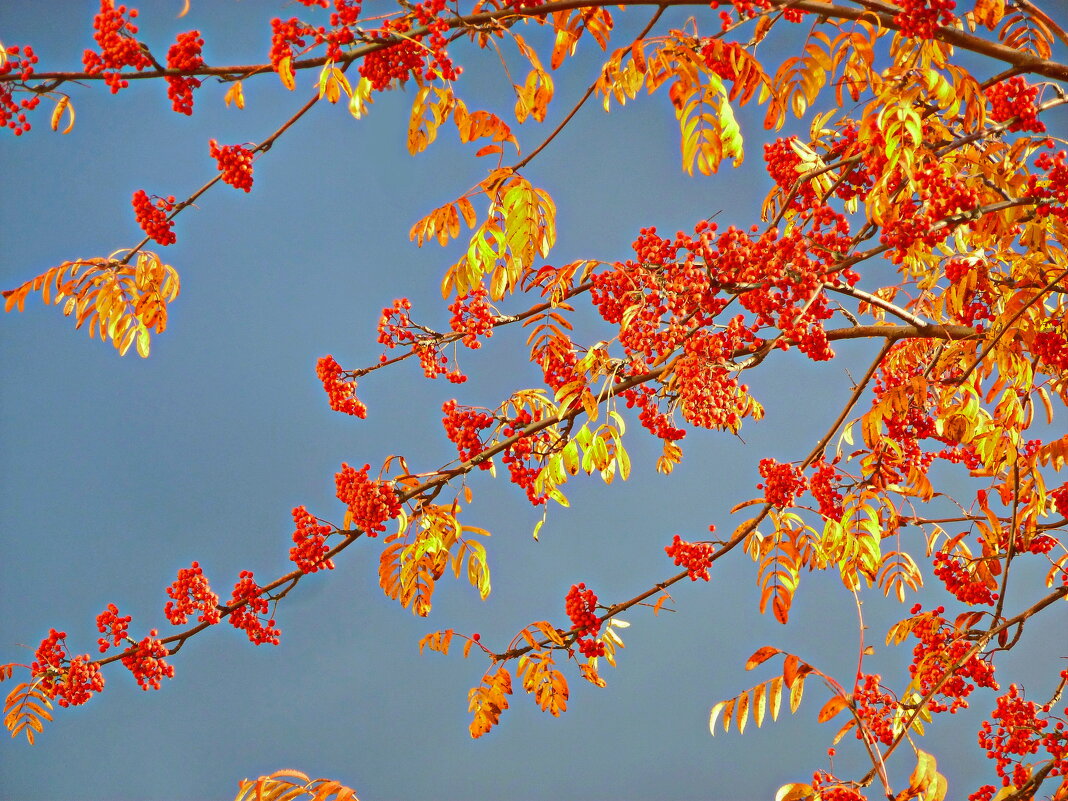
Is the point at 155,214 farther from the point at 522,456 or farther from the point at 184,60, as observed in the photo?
the point at 522,456

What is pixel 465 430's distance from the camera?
6.63ft

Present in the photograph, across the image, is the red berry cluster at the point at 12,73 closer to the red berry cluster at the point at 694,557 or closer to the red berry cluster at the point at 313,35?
the red berry cluster at the point at 313,35

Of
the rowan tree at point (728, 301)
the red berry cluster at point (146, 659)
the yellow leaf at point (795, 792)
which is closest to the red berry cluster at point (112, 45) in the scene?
the rowan tree at point (728, 301)

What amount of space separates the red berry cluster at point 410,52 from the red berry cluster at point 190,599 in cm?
111

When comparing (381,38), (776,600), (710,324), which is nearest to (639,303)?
(710,324)

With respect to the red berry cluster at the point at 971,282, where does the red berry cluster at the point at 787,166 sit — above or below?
above

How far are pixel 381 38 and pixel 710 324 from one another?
0.79 m

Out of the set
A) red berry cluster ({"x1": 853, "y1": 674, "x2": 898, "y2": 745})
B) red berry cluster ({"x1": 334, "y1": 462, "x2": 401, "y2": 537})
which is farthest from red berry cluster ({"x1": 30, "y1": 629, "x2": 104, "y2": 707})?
red berry cluster ({"x1": 853, "y1": 674, "x2": 898, "y2": 745})

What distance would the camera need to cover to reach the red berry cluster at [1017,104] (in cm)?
159

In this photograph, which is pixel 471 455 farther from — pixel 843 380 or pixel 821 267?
pixel 843 380

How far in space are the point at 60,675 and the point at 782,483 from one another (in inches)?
62.0

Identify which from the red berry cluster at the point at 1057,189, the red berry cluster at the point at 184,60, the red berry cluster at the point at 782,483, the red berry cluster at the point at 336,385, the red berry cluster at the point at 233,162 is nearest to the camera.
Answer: the red berry cluster at the point at 184,60

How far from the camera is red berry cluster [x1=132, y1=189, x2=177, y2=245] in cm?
177

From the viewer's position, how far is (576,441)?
1958mm
